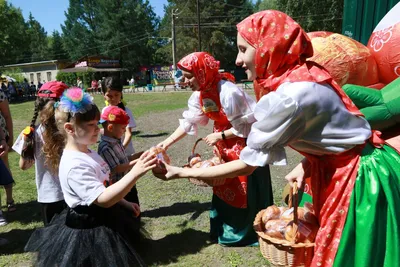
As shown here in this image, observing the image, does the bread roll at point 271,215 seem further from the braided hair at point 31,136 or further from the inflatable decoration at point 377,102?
the braided hair at point 31,136

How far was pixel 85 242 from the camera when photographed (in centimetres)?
243

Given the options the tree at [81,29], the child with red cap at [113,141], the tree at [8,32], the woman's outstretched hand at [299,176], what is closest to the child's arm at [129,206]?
the child with red cap at [113,141]

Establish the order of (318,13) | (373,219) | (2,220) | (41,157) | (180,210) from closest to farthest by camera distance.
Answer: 1. (373,219)
2. (41,157)
3. (2,220)
4. (180,210)
5. (318,13)

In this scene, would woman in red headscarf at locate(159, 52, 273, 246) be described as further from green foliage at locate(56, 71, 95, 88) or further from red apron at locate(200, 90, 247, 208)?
green foliage at locate(56, 71, 95, 88)

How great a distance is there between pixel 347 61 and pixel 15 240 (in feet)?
13.2

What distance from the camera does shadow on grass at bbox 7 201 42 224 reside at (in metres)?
4.52

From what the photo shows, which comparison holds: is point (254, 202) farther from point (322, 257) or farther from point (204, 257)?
point (322, 257)

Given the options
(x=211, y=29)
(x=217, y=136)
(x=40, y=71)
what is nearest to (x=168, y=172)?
(x=217, y=136)

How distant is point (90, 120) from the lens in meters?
2.45

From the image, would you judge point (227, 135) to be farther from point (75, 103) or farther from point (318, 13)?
point (318, 13)

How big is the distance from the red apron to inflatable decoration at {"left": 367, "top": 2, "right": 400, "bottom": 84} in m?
1.29

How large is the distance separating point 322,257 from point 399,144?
0.73 metres

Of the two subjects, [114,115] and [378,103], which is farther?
[114,115]

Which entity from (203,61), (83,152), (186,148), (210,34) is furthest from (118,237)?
(210,34)
